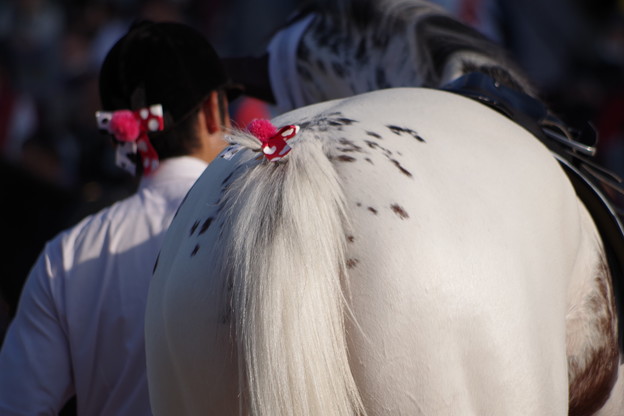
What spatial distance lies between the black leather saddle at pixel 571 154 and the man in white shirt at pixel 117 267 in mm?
734

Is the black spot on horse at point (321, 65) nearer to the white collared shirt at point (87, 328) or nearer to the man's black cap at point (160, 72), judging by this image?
the man's black cap at point (160, 72)

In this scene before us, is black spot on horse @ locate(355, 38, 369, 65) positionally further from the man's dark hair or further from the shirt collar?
the shirt collar

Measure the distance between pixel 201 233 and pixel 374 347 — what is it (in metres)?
0.39

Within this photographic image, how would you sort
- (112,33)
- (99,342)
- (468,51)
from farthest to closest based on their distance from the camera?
(112,33), (468,51), (99,342)

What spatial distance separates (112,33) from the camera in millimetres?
8094

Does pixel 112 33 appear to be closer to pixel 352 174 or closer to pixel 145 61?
pixel 145 61

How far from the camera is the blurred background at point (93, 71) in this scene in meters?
4.05

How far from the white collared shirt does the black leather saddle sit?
833 mm

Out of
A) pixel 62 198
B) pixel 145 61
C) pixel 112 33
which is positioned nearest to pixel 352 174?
pixel 145 61

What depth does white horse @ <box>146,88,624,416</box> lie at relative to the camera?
1360mm

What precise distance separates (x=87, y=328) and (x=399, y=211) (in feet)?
3.61

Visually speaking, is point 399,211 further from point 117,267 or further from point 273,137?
point 117,267

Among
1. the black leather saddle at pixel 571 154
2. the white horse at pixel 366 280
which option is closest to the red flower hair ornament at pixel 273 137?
the white horse at pixel 366 280

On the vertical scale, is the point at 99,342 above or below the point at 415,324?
below
